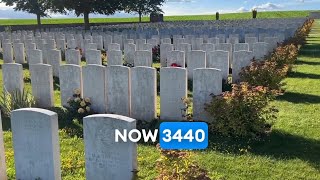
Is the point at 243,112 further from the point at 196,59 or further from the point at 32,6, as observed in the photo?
the point at 32,6

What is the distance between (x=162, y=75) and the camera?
6844mm

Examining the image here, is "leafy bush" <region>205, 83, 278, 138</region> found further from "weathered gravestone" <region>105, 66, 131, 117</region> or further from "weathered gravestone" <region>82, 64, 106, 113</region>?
"weathered gravestone" <region>82, 64, 106, 113</region>

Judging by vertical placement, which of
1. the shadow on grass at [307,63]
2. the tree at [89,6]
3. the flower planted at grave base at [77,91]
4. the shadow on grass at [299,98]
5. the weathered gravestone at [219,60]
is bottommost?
the shadow on grass at [299,98]

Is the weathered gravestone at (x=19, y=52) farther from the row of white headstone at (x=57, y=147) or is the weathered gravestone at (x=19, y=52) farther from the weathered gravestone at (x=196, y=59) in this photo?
the row of white headstone at (x=57, y=147)

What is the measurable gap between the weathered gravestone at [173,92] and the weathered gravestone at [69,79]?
5.35 feet

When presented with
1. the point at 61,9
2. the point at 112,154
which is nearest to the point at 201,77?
the point at 112,154

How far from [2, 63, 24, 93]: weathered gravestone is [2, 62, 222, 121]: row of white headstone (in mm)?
351

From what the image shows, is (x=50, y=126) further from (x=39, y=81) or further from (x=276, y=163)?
(x=39, y=81)

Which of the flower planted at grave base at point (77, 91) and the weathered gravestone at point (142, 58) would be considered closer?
the flower planted at grave base at point (77, 91)

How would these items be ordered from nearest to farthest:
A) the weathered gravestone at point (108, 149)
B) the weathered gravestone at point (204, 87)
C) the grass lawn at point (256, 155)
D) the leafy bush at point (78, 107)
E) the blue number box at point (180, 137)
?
the blue number box at point (180, 137) < the weathered gravestone at point (108, 149) < the grass lawn at point (256, 155) < the weathered gravestone at point (204, 87) < the leafy bush at point (78, 107)

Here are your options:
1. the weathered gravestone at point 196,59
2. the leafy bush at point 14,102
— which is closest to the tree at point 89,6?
the weathered gravestone at point 196,59

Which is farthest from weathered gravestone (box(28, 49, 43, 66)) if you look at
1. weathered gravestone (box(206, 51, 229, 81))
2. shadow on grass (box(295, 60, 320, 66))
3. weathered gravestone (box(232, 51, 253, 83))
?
shadow on grass (box(295, 60, 320, 66))

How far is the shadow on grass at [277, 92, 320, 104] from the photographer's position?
328 inches

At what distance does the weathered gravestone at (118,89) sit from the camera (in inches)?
271
